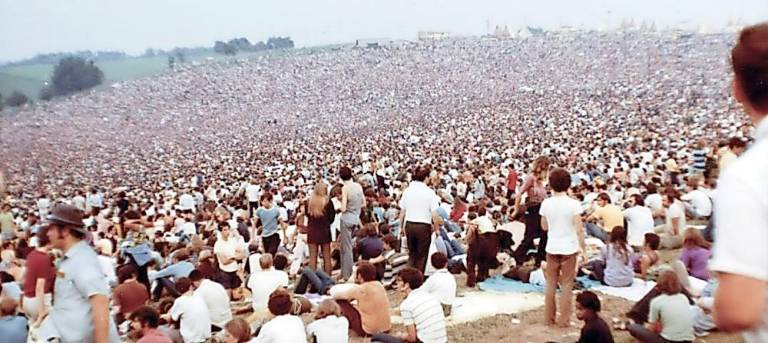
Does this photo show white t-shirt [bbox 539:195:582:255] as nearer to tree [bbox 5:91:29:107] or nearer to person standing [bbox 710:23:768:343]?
person standing [bbox 710:23:768:343]

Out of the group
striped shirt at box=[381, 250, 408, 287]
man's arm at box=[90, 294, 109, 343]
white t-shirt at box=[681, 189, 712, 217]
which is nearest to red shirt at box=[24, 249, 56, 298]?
man's arm at box=[90, 294, 109, 343]

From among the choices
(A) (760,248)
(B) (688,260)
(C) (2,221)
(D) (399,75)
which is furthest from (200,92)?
(A) (760,248)

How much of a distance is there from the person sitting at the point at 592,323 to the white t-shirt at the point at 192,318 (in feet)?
9.06

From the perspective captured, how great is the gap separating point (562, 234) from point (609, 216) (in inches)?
129

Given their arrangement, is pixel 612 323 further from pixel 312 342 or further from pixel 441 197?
pixel 441 197

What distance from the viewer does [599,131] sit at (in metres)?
28.4

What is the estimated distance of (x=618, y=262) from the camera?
262 inches

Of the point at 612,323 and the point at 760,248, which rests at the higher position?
the point at 760,248

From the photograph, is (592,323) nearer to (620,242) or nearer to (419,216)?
(620,242)

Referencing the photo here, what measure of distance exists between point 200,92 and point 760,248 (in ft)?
217

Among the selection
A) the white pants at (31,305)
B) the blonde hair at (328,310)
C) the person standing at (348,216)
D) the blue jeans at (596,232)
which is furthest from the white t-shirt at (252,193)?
the blonde hair at (328,310)

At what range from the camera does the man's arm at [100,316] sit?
3.17 meters

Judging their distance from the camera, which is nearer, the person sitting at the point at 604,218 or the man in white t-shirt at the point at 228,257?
the man in white t-shirt at the point at 228,257

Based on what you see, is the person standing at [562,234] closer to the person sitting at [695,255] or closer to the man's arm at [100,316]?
the person sitting at [695,255]
